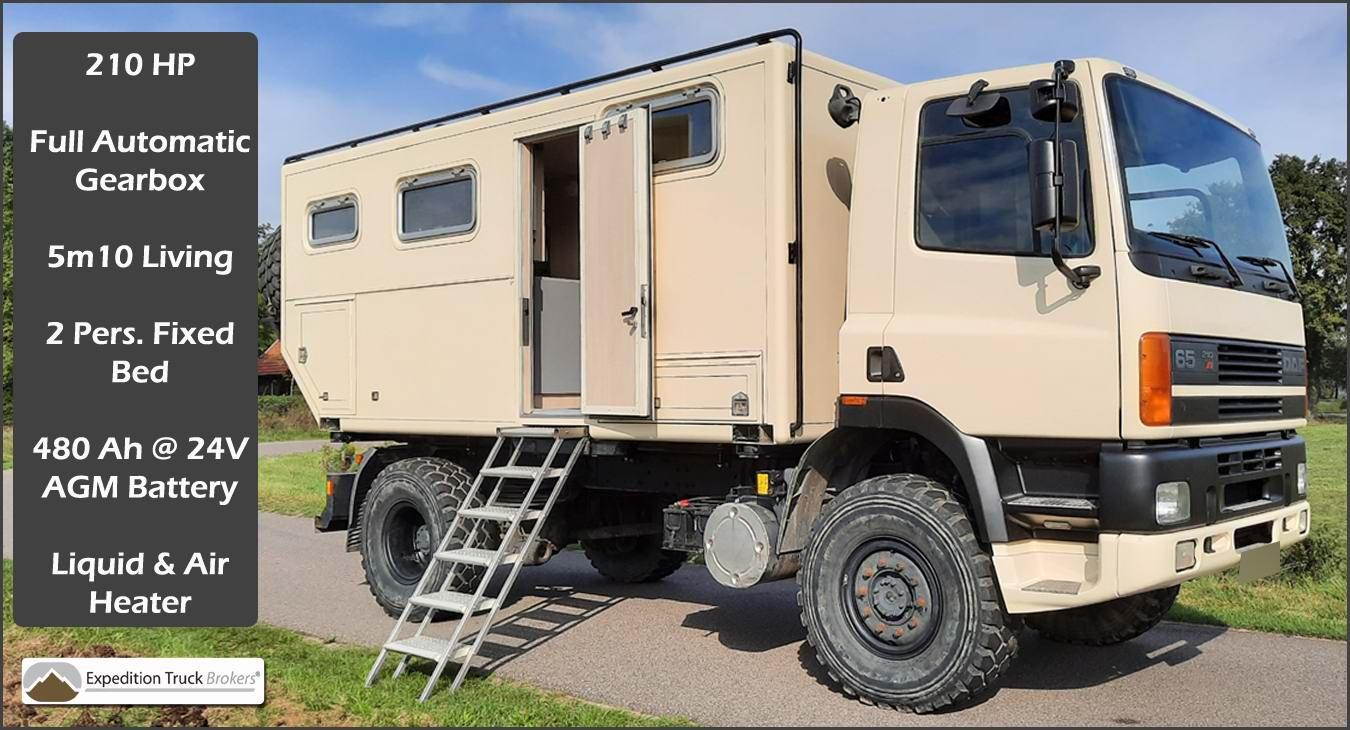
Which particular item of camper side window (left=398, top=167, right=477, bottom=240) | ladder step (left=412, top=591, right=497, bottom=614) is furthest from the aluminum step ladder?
camper side window (left=398, top=167, right=477, bottom=240)

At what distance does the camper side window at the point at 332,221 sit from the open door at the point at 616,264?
2617 mm

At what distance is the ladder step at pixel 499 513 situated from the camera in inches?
274

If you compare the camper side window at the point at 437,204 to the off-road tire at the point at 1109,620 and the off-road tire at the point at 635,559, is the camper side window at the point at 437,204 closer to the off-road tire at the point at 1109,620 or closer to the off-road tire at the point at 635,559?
the off-road tire at the point at 635,559

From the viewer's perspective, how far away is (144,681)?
19.4ft

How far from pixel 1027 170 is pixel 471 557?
12.4 ft

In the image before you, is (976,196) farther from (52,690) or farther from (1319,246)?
(1319,246)

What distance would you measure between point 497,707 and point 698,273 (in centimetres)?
260

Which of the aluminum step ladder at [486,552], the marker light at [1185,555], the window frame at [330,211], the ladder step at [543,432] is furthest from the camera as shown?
the window frame at [330,211]

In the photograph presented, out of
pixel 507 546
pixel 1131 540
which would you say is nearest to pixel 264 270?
pixel 507 546

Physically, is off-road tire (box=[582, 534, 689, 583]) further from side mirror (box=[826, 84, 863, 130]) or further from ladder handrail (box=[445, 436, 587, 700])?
side mirror (box=[826, 84, 863, 130])

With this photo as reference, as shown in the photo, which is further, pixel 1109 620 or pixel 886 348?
pixel 1109 620

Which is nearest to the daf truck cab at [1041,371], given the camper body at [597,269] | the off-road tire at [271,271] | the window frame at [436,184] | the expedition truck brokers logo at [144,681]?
the camper body at [597,269]

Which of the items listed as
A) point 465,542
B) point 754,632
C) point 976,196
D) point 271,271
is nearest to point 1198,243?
point 976,196

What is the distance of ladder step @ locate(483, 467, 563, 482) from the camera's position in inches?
280
